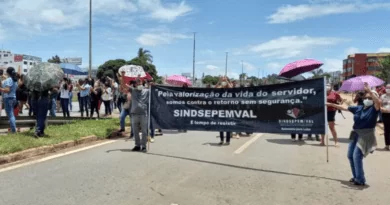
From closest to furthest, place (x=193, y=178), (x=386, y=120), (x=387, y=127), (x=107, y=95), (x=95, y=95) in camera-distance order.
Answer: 1. (x=193, y=178)
2. (x=387, y=127)
3. (x=386, y=120)
4. (x=95, y=95)
5. (x=107, y=95)

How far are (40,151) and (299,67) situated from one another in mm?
7450

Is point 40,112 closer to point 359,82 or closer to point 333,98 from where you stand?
point 333,98

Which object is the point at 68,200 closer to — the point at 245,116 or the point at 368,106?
the point at 245,116

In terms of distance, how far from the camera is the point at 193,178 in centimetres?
600

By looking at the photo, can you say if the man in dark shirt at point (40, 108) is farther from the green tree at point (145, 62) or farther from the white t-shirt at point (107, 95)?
the green tree at point (145, 62)

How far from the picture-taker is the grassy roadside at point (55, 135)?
24.1 ft

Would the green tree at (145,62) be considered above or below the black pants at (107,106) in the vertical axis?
above

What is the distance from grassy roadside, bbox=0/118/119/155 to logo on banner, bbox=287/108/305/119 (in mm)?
5086

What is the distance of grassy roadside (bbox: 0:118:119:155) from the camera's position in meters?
7.33

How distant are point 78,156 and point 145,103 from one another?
1885 millimetres

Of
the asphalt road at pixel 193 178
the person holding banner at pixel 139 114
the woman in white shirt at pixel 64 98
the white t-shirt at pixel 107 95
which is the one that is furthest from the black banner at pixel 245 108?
the woman in white shirt at pixel 64 98

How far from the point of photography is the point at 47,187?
5.27 metres

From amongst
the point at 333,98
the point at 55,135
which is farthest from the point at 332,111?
the point at 55,135

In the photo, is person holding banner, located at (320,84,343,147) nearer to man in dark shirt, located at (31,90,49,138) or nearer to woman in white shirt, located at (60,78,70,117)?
man in dark shirt, located at (31,90,49,138)
